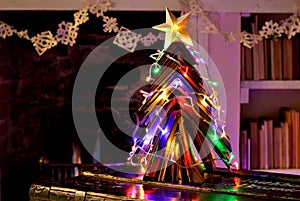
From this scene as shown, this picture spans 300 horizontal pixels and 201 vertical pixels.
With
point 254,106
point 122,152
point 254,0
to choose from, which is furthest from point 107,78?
point 254,0

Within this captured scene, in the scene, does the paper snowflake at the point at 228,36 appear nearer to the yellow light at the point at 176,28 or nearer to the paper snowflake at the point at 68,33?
the paper snowflake at the point at 68,33

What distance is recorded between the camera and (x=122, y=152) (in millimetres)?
3510

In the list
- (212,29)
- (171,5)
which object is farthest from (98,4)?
(212,29)

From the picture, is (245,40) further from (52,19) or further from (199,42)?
(52,19)

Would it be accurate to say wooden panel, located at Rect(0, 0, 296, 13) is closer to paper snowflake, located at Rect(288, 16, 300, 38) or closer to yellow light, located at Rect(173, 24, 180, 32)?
paper snowflake, located at Rect(288, 16, 300, 38)

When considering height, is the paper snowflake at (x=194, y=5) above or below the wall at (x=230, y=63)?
above

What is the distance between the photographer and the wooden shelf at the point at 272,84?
9.36 ft

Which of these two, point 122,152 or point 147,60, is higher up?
point 147,60

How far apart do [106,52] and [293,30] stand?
1.22 metres

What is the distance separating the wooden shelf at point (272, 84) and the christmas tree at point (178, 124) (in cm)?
115

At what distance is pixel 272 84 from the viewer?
2.87 metres

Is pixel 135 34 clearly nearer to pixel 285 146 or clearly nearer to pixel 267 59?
pixel 267 59

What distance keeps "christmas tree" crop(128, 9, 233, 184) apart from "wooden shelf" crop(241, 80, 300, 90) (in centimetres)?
115

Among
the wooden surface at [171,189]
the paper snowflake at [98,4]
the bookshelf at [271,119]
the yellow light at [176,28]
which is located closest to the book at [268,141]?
the bookshelf at [271,119]
